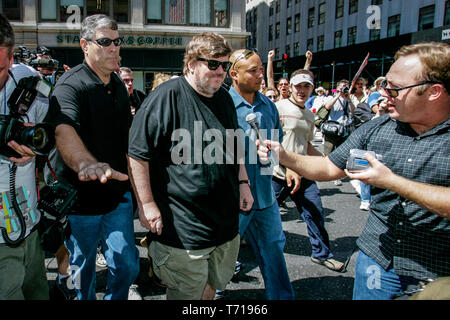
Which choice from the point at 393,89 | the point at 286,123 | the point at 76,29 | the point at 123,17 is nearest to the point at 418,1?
the point at 123,17

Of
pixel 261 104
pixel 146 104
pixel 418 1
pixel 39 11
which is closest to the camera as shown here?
pixel 146 104

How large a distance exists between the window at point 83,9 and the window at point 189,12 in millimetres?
1630

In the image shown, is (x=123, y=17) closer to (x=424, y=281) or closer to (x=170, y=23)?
(x=170, y=23)

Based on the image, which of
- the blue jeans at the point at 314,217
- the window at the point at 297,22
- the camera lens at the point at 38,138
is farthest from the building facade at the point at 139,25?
the window at the point at 297,22

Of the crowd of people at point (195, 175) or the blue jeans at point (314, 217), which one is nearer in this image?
the crowd of people at point (195, 175)

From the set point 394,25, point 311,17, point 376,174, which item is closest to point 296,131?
point 376,174

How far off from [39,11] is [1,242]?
23456mm

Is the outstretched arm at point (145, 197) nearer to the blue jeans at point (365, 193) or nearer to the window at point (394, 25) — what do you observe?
the blue jeans at point (365, 193)

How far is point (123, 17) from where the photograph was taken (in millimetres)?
22344

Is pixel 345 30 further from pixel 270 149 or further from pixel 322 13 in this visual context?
pixel 270 149

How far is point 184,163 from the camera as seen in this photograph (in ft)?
7.54

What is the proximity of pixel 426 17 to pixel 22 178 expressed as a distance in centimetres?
3139

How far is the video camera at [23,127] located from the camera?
1789mm

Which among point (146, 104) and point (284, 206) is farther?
point (284, 206)
